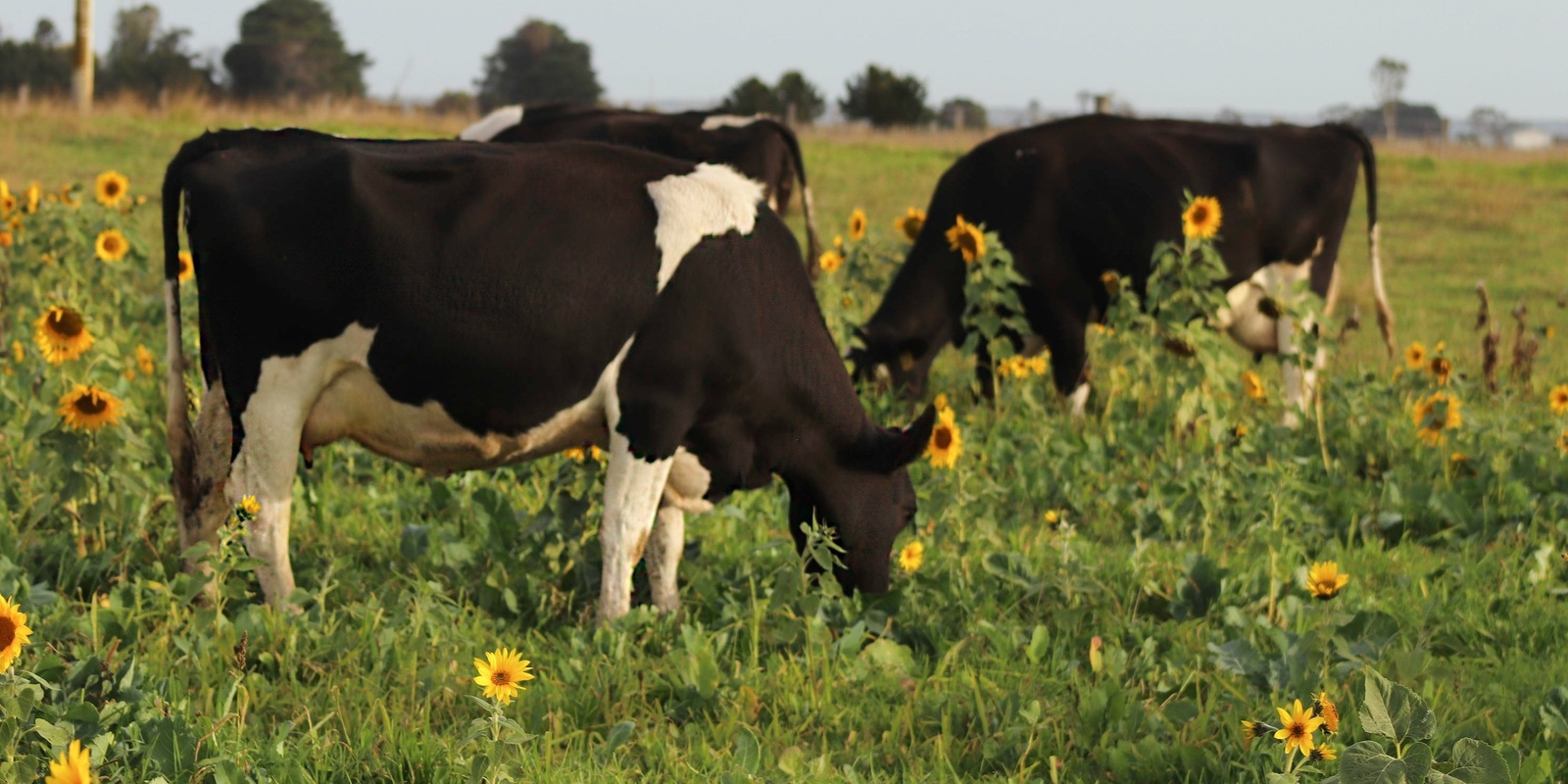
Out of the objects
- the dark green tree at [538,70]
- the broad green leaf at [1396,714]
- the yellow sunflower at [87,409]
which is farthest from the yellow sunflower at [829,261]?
the dark green tree at [538,70]

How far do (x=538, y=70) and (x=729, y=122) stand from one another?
67.5m

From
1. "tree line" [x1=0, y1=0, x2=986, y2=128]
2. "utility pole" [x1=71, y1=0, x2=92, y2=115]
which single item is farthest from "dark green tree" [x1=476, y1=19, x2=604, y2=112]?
"utility pole" [x1=71, y1=0, x2=92, y2=115]

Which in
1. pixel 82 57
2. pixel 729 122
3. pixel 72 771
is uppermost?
pixel 82 57

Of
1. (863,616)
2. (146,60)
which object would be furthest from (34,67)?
(863,616)

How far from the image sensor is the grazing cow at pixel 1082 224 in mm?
8125

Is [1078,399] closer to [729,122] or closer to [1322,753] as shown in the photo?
[729,122]

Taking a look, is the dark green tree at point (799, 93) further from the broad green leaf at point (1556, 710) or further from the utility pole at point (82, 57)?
the broad green leaf at point (1556, 710)

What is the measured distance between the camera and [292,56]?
6606 cm

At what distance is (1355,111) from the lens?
96250 mm

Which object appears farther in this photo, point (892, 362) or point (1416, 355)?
point (892, 362)

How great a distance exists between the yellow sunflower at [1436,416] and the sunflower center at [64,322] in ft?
16.7

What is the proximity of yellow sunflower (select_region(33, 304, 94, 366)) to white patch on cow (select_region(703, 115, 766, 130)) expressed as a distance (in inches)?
281

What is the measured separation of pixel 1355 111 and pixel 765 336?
9956 cm

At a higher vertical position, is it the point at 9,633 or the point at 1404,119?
the point at 1404,119
